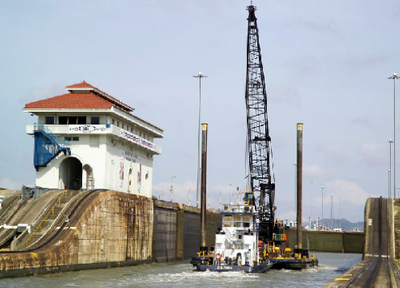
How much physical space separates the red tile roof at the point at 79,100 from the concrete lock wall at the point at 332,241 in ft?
303

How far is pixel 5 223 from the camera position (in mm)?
64875

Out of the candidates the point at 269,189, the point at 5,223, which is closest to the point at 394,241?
the point at 269,189

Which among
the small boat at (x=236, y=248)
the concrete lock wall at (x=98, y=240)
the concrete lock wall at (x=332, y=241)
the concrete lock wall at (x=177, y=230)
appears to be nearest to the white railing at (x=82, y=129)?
the concrete lock wall at (x=98, y=240)

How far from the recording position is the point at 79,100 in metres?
80.1

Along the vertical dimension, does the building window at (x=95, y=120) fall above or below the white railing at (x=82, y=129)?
above

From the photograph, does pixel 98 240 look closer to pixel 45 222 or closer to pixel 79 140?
pixel 45 222

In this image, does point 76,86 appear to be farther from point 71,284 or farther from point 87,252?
point 71,284

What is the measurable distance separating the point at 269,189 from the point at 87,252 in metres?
37.4

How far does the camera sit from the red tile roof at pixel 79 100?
78000mm

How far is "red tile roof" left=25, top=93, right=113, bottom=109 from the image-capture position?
255 ft

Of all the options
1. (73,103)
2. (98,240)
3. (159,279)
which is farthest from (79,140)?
(159,279)

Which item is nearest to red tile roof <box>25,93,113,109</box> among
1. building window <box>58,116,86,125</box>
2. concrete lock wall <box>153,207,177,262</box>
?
building window <box>58,116,86,125</box>

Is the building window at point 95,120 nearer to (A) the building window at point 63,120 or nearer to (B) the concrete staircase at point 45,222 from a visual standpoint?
(A) the building window at point 63,120

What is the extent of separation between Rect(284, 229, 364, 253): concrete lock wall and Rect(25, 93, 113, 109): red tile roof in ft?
312
